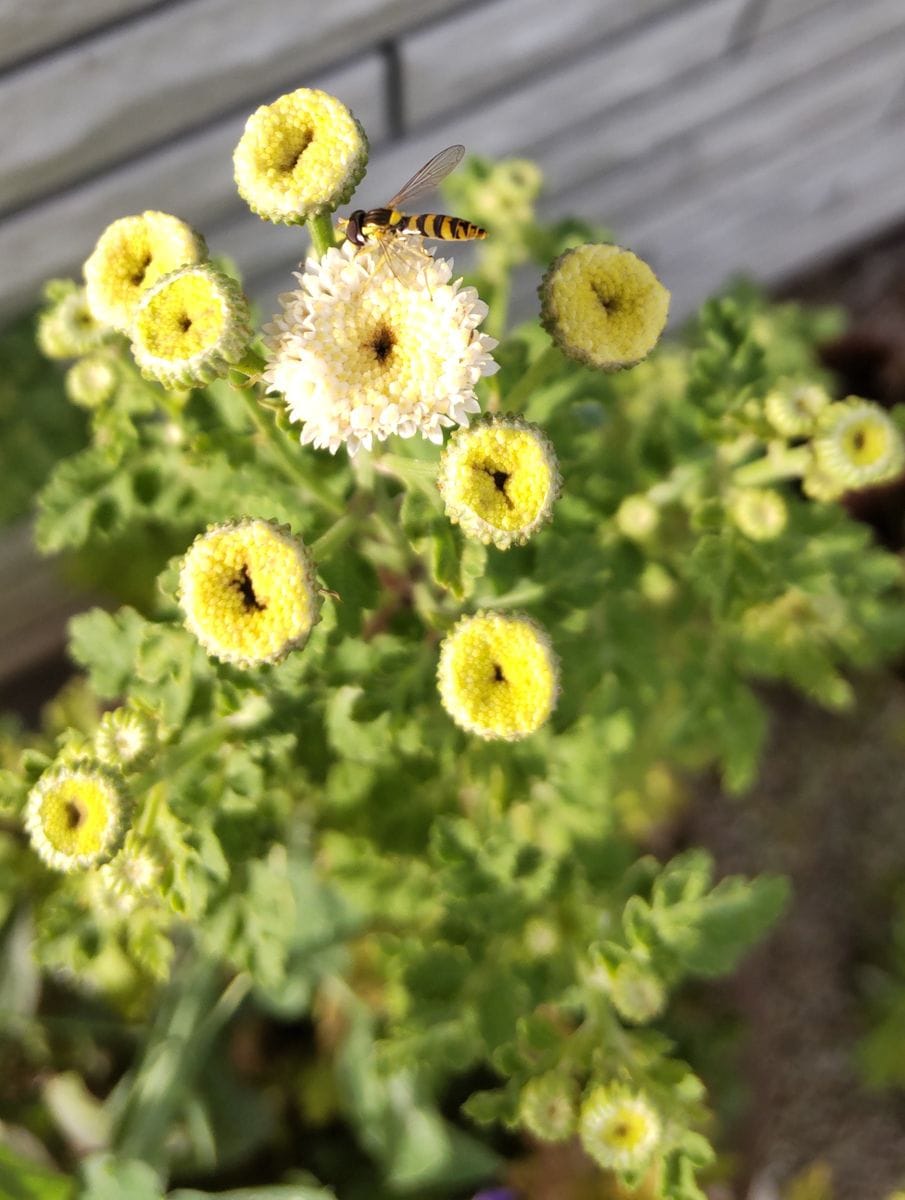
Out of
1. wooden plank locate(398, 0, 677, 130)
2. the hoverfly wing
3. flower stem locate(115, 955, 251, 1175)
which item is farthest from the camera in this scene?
wooden plank locate(398, 0, 677, 130)

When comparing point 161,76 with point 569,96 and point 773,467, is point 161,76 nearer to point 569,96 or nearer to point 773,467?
point 569,96

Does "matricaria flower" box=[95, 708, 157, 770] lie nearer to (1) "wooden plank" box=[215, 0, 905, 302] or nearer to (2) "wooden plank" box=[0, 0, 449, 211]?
(2) "wooden plank" box=[0, 0, 449, 211]

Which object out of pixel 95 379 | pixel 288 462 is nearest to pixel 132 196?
pixel 95 379

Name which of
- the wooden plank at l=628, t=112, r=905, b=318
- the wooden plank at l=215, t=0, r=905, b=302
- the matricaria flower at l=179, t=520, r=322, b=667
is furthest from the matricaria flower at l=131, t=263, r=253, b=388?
the wooden plank at l=628, t=112, r=905, b=318

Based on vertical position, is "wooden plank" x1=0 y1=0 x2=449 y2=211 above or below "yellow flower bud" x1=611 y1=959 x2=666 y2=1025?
above

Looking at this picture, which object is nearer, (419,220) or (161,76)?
(419,220)
